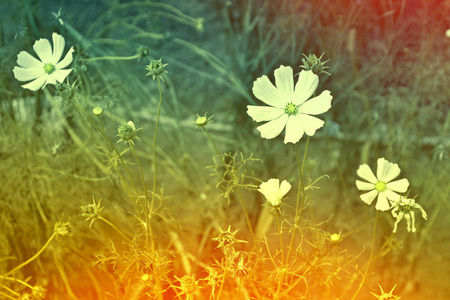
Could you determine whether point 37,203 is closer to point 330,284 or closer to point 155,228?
point 155,228

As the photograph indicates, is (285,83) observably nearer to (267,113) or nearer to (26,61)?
(267,113)

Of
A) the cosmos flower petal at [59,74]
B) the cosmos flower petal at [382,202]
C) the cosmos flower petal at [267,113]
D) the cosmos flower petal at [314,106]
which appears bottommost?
the cosmos flower petal at [382,202]

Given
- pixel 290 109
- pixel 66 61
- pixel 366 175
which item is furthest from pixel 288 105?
pixel 66 61

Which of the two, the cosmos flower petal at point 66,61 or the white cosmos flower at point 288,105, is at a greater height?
the cosmos flower petal at point 66,61

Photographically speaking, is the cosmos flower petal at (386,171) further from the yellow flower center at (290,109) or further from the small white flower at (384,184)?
the yellow flower center at (290,109)

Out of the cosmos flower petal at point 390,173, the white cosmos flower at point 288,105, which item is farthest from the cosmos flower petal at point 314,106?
the cosmos flower petal at point 390,173

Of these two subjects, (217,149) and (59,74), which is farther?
(217,149)
